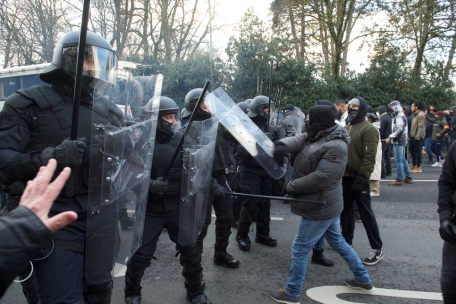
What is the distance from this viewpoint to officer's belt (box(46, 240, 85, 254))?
2.02m

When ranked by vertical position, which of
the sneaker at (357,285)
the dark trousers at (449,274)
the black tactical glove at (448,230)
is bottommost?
the sneaker at (357,285)

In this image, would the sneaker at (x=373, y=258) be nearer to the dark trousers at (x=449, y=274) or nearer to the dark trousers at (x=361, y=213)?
the dark trousers at (x=361, y=213)

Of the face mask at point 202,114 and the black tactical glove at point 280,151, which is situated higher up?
the face mask at point 202,114

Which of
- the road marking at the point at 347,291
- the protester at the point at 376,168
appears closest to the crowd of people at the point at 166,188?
the road marking at the point at 347,291

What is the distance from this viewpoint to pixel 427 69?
16.0m

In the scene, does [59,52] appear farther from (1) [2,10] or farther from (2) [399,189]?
(1) [2,10]

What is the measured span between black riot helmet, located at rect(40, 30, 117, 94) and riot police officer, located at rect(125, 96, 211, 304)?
2.69 feet

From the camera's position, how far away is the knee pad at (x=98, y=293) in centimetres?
232

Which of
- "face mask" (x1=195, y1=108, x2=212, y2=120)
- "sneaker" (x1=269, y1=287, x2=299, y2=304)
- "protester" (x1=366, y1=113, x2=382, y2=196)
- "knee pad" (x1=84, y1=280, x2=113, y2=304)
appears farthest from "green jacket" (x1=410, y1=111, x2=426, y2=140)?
"knee pad" (x1=84, y1=280, x2=113, y2=304)

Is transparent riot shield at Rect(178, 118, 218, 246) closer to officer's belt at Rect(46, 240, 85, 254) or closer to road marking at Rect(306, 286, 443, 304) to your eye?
officer's belt at Rect(46, 240, 85, 254)

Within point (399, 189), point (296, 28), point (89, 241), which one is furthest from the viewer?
point (296, 28)

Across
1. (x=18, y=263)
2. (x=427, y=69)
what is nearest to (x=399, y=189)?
(x=18, y=263)

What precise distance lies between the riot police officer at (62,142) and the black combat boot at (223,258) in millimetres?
1719

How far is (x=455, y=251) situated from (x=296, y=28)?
59.6 ft
